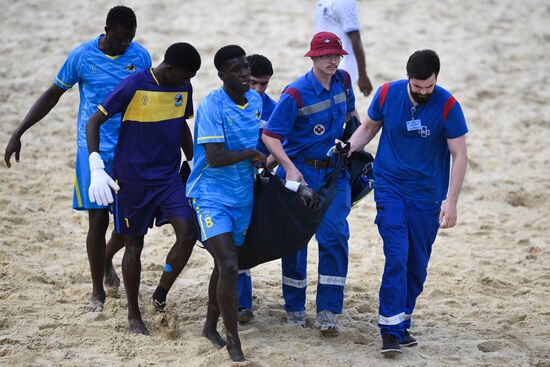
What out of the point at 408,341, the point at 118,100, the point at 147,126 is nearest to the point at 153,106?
the point at 147,126

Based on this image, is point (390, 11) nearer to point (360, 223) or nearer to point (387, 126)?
point (360, 223)

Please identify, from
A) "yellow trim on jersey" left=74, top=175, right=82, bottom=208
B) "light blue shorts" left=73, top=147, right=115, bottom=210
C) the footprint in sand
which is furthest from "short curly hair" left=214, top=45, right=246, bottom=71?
the footprint in sand

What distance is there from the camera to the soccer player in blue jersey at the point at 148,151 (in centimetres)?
562

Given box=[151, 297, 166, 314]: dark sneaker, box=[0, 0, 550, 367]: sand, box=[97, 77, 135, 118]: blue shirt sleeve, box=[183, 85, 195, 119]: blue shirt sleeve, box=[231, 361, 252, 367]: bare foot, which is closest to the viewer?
box=[231, 361, 252, 367]: bare foot

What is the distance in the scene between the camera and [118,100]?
5609 millimetres

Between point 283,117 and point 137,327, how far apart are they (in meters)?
1.74

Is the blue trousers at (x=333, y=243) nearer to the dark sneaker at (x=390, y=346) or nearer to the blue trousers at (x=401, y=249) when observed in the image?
the blue trousers at (x=401, y=249)

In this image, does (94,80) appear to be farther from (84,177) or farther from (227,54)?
(227,54)

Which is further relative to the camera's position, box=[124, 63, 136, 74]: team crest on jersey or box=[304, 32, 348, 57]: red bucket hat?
box=[124, 63, 136, 74]: team crest on jersey

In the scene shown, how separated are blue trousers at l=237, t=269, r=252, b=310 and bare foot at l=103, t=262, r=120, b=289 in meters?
1.08

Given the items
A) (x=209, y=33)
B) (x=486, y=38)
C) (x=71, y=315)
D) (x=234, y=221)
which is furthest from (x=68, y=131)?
(x=486, y=38)

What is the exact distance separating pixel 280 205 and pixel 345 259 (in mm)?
720

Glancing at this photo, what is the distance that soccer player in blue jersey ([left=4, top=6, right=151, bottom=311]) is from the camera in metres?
6.20

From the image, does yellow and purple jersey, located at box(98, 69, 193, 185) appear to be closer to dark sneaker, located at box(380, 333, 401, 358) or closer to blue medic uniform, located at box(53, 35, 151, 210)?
blue medic uniform, located at box(53, 35, 151, 210)
